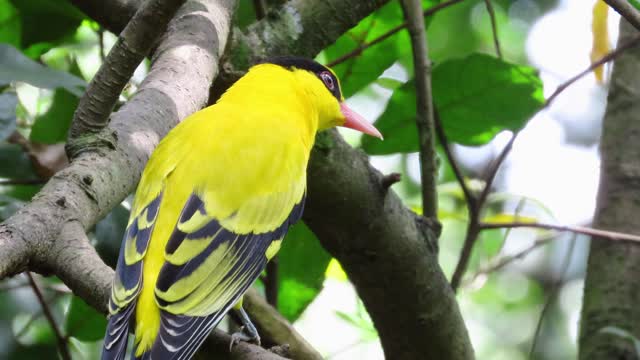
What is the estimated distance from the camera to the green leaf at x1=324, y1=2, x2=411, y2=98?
3.77m

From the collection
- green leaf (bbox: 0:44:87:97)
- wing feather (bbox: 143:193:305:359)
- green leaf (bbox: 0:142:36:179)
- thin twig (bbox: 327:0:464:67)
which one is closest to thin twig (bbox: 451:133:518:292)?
thin twig (bbox: 327:0:464:67)

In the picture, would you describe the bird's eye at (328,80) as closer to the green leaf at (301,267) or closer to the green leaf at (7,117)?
the green leaf at (301,267)

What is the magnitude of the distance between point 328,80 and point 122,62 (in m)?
1.16

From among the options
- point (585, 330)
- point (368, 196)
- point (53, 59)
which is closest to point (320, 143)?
point (368, 196)

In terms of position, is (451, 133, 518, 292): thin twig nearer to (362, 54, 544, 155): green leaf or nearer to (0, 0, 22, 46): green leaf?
(362, 54, 544, 155): green leaf

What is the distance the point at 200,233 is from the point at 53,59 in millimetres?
2365

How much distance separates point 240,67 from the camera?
3234 mm

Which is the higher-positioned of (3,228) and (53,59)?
(3,228)

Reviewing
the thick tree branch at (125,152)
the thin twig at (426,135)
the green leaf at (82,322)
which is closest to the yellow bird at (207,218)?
the thick tree branch at (125,152)

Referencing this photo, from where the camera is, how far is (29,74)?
113 inches

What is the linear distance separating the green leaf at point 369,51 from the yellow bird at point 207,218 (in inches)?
29.4

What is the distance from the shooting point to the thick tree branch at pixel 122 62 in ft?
7.32

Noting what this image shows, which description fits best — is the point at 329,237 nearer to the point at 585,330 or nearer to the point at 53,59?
the point at 585,330

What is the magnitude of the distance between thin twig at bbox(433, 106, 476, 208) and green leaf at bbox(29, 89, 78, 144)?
3.93 ft
